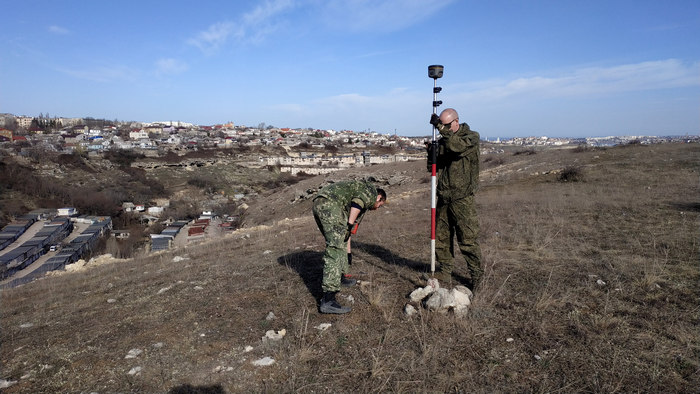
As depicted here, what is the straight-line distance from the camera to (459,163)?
405cm

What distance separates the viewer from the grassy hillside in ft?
8.70

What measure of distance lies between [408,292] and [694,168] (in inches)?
575

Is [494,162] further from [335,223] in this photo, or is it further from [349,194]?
[335,223]

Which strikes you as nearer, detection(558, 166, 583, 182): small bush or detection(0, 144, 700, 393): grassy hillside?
detection(0, 144, 700, 393): grassy hillside

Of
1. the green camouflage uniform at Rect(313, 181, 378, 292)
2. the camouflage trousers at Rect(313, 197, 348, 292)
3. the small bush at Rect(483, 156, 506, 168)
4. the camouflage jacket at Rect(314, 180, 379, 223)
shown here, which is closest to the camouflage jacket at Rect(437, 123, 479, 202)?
the camouflage jacket at Rect(314, 180, 379, 223)

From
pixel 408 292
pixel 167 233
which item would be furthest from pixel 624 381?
pixel 167 233

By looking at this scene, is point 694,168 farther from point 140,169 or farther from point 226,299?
point 140,169

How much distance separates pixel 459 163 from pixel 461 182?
22cm

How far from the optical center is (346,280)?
4.43m

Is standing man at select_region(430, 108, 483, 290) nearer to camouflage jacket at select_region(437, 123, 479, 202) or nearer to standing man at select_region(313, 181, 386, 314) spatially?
camouflage jacket at select_region(437, 123, 479, 202)

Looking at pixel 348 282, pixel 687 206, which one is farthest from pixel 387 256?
pixel 687 206

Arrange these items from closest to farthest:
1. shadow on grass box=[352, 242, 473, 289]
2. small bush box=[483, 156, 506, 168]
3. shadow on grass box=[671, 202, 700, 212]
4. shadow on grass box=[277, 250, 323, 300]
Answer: shadow on grass box=[352, 242, 473, 289] < shadow on grass box=[277, 250, 323, 300] < shadow on grass box=[671, 202, 700, 212] < small bush box=[483, 156, 506, 168]

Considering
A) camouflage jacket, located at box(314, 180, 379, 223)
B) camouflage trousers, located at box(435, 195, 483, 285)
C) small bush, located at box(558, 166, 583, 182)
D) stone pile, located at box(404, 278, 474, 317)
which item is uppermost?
camouflage jacket, located at box(314, 180, 379, 223)

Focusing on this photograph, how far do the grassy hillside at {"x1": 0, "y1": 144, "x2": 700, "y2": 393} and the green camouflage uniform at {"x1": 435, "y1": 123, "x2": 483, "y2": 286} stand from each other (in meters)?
0.43
